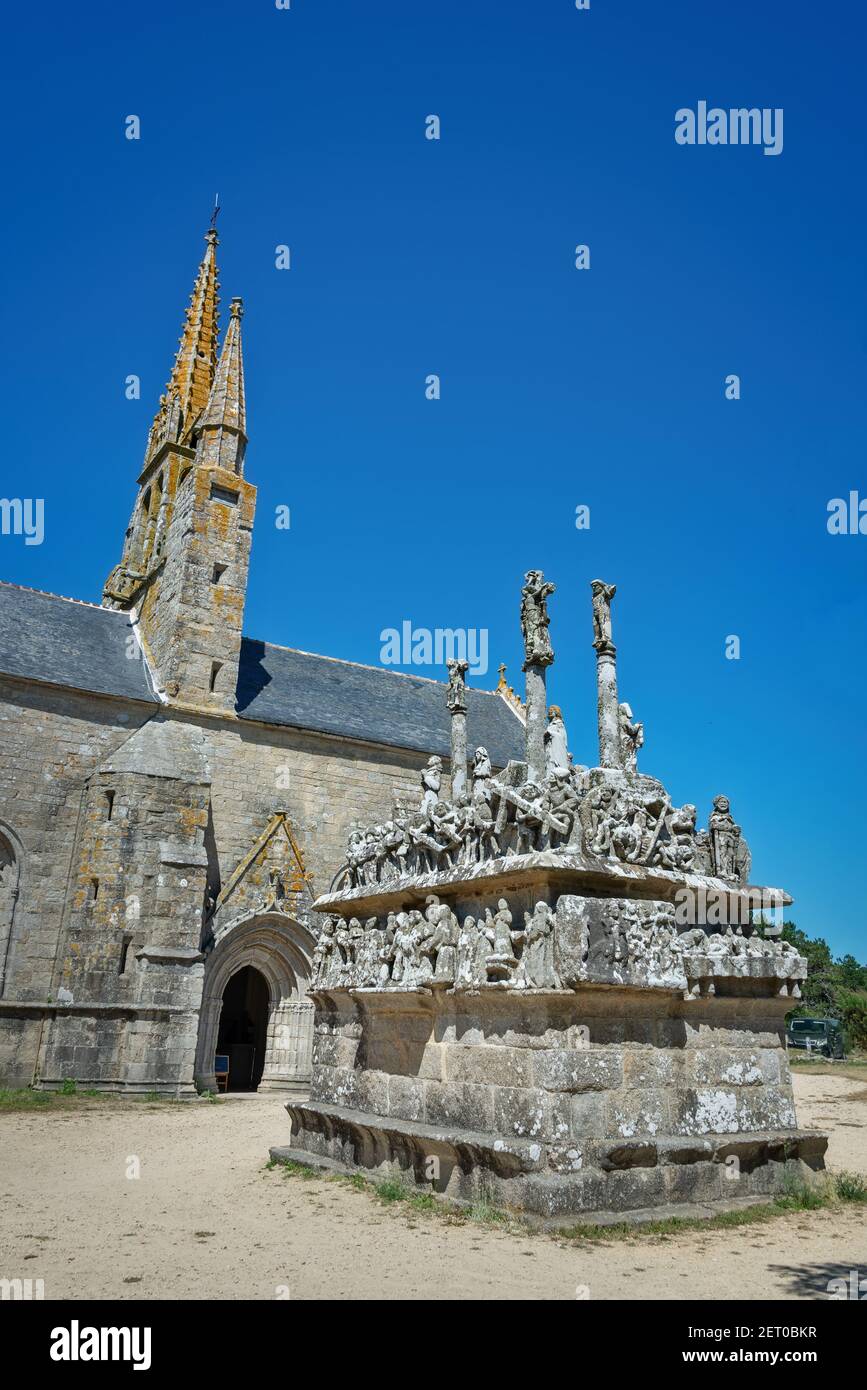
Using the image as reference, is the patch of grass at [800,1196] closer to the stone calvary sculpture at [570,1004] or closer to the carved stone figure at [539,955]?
the stone calvary sculpture at [570,1004]

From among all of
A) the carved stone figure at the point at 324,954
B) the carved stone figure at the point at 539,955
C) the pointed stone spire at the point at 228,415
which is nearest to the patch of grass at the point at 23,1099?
the carved stone figure at the point at 324,954

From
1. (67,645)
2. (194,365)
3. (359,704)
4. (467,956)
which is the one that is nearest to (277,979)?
(359,704)

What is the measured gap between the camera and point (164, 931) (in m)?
17.2

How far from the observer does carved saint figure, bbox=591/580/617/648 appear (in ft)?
30.7

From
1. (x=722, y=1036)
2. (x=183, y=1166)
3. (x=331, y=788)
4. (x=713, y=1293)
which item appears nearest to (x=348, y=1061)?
(x=183, y=1166)

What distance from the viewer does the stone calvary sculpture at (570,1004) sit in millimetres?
6547

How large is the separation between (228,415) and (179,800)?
9.98 meters

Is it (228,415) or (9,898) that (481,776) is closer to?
(9,898)

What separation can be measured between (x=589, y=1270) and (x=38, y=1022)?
14101 mm

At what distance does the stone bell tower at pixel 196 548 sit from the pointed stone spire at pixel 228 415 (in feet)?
0.08

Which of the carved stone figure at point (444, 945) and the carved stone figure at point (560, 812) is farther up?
the carved stone figure at point (560, 812)

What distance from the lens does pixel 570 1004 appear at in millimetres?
6633

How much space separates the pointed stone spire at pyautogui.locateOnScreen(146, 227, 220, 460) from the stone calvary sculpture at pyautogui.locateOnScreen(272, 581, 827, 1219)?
20.5m
